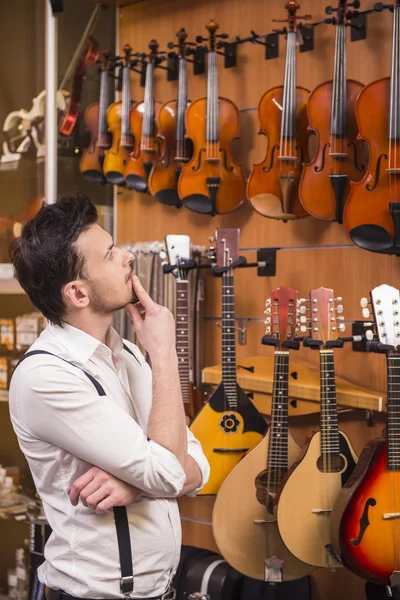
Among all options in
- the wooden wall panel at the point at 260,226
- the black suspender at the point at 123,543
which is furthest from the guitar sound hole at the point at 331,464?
the black suspender at the point at 123,543

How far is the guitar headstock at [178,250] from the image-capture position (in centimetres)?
367

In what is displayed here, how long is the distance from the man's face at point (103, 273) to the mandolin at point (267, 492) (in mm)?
1414

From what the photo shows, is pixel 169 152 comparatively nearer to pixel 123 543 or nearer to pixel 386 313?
pixel 386 313

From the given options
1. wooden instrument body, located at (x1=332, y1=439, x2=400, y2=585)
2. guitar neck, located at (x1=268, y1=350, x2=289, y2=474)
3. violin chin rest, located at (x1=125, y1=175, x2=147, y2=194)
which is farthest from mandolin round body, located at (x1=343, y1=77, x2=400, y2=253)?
violin chin rest, located at (x1=125, y1=175, x2=147, y2=194)

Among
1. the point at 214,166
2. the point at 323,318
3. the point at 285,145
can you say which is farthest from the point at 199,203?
the point at 323,318

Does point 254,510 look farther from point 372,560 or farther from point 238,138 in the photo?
point 238,138

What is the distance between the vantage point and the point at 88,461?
169 centimetres

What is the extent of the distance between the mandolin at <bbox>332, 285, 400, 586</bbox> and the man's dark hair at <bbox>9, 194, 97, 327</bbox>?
133 centimetres

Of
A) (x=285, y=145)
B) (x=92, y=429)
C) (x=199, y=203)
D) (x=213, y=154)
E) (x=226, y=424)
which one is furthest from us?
(x=199, y=203)

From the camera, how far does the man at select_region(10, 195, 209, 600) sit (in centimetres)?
166

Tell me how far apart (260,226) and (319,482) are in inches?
52.6

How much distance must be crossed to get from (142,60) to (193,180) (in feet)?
→ 2.87

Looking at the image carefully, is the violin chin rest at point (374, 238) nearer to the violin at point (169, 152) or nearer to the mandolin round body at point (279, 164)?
the mandolin round body at point (279, 164)

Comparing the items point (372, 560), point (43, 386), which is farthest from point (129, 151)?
point (43, 386)
